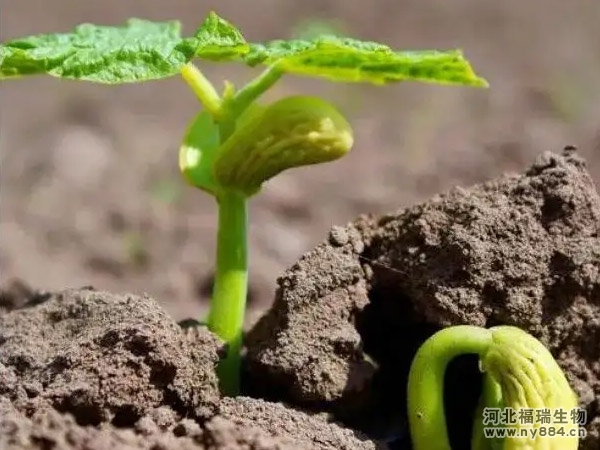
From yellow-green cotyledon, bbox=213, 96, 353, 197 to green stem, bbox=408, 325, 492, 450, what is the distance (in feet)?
0.93

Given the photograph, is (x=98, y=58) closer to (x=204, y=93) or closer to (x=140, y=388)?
(x=204, y=93)

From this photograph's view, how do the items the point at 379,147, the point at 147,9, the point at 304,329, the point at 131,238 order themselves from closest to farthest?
the point at 304,329, the point at 131,238, the point at 379,147, the point at 147,9

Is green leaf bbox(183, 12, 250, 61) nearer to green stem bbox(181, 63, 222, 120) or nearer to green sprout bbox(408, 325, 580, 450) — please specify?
green stem bbox(181, 63, 222, 120)

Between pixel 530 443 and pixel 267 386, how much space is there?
1.11ft

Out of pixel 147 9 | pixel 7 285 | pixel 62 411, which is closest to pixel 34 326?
pixel 62 411

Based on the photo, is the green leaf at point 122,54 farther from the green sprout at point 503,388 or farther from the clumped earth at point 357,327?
the green sprout at point 503,388

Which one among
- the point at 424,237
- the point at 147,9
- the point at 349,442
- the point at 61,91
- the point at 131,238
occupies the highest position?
the point at 147,9

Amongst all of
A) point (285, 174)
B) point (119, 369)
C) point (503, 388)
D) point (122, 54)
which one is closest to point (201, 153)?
point (122, 54)

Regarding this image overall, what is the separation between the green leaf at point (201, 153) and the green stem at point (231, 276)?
39 mm

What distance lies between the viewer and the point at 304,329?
125cm

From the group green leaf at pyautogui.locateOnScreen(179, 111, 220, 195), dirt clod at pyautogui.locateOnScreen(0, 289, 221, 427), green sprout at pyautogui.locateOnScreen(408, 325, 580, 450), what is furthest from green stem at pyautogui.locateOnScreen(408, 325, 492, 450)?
green leaf at pyautogui.locateOnScreen(179, 111, 220, 195)

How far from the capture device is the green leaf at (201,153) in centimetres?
138

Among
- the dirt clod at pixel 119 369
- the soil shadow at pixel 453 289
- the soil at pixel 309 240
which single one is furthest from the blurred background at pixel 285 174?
the dirt clod at pixel 119 369

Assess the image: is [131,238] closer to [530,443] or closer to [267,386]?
[267,386]
